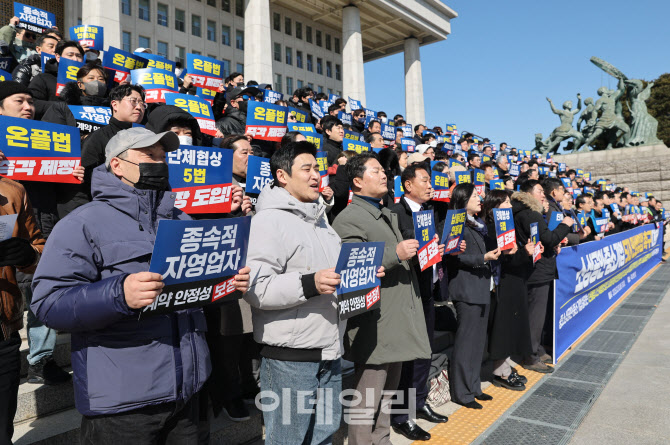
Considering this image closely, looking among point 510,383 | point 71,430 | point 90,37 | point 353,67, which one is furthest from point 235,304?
point 353,67

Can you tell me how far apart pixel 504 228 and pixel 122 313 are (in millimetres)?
3658

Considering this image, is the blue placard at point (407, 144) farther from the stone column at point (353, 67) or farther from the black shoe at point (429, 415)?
the stone column at point (353, 67)

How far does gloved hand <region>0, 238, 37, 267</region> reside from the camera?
76.7 inches

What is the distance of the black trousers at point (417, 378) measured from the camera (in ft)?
12.6

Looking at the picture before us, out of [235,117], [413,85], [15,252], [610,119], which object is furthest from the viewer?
[413,85]

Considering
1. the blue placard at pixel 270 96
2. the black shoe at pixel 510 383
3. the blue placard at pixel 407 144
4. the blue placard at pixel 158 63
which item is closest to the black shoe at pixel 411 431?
the black shoe at pixel 510 383

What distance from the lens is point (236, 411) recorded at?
3104mm

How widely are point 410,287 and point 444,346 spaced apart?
6.89 ft

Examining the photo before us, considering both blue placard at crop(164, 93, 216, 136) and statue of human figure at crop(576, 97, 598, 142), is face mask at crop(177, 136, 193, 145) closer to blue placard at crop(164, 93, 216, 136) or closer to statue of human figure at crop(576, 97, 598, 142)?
blue placard at crop(164, 93, 216, 136)

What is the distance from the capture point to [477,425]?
396 cm

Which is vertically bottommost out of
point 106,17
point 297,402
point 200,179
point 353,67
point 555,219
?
point 297,402

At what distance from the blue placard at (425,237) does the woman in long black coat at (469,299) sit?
1029mm

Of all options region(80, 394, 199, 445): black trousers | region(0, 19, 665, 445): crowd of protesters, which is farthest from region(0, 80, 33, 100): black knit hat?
region(80, 394, 199, 445): black trousers

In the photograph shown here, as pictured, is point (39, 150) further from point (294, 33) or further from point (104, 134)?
point (294, 33)
